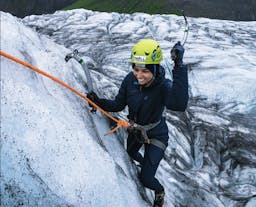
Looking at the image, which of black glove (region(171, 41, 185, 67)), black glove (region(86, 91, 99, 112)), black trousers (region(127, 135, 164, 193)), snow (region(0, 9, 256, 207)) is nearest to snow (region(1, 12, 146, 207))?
snow (region(0, 9, 256, 207))

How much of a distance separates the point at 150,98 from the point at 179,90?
60cm

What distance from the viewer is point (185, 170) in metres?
7.15

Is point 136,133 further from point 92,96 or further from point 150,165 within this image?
point 92,96

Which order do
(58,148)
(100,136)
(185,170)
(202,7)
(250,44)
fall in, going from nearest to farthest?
1. (58,148)
2. (100,136)
3. (185,170)
4. (250,44)
5. (202,7)

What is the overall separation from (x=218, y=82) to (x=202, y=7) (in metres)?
54.8

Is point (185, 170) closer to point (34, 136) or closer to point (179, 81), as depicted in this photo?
point (179, 81)

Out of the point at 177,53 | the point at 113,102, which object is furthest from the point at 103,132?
the point at 177,53

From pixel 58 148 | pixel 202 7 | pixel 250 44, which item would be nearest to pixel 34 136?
pixel 58 148

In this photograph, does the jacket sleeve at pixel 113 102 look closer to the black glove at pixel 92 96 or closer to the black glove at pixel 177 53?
the black glove at pixel 92 96

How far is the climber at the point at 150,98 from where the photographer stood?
3.54 meters

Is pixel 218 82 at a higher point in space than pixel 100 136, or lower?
lower

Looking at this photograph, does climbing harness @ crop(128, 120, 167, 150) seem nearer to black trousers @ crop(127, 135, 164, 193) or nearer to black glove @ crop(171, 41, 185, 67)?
black trousers @ crop(127, 135, 164, 193)

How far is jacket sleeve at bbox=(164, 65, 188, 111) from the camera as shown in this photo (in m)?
3.45

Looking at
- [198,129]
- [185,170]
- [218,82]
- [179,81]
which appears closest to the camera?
[179,81]
